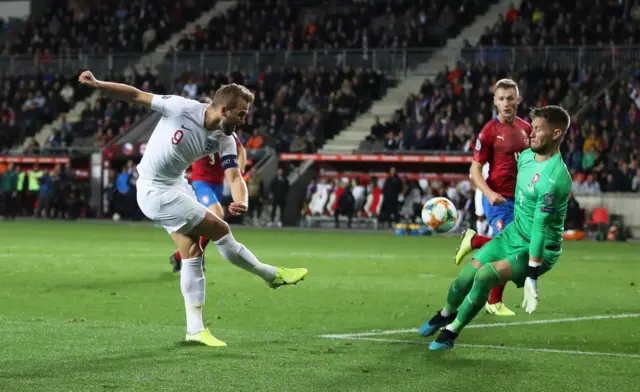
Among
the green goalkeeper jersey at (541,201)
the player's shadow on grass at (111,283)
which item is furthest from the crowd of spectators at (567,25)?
the green goalkeeper jersey at (541,201)

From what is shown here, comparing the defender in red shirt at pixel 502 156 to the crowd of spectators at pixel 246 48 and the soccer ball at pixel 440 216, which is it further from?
the crowd of spectators at pixel 246 48

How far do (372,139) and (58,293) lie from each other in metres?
25.6

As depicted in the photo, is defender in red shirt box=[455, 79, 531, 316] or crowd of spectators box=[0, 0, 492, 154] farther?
crowd of spectators box=[0, 0, 492, 154]

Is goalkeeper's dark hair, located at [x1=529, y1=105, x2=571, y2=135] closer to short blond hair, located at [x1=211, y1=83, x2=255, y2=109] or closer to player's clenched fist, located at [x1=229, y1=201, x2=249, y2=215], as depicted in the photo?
short blond hair, located at [x1=211, y1=83, x2=255, y2=109]

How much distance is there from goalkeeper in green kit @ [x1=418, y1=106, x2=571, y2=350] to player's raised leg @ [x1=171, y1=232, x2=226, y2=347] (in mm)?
1812

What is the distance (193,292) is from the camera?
9422 millimetres

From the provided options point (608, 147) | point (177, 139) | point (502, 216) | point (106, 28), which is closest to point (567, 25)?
point (608, 147)

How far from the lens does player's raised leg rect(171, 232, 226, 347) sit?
930 cm

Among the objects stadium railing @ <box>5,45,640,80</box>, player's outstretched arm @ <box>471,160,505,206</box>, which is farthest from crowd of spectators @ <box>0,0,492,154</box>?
player's outstretched arm @ <box>471,160,505,206</box>

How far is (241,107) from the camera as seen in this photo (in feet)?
29.5

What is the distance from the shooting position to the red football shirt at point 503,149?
39.9 feet

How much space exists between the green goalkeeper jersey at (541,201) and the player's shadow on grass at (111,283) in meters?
6.65

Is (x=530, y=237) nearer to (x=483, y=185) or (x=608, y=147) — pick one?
(x=483, y=185)

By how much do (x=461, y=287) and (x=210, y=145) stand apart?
2.27m
